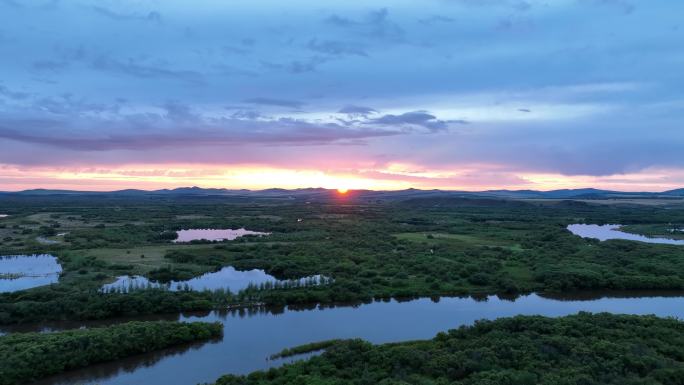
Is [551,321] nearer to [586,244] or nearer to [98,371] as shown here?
[98,371]

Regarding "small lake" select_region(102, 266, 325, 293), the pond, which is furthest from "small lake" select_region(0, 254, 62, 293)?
the pond

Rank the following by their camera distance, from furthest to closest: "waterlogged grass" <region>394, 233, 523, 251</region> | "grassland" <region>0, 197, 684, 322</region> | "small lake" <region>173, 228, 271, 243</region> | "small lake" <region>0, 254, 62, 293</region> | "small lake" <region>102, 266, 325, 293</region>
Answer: "small lake" <region>173, 228, 271, 243</region> → "waterlogged grass" <region>394, 233, 523, 251</region> → "small lake" <region>0, 254, 62, 293</region> → "small lake" <region>102, 266, 325, 293</region> → "grassland" <region>0, 197, 684, 322</region>

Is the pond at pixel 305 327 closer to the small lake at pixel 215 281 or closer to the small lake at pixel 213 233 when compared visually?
the small lake at pixel 215 281

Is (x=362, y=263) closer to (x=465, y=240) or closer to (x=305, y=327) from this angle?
(x=305, y=327)

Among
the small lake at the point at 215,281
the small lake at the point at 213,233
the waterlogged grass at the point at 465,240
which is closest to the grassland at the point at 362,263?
the waterlogged grass at the point at 465,240

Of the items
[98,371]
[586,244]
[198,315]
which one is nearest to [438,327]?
[198,315]

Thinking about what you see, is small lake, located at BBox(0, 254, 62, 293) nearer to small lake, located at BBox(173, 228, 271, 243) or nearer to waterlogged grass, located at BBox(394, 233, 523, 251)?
small lake, located at BBox(173, 228, 271, 243)

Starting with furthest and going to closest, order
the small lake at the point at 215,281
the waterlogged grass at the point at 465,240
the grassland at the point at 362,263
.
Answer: the waterlogged grass at the point at 465,240, the small lake at the point at 215,281, the grassland at the point at 362,263
